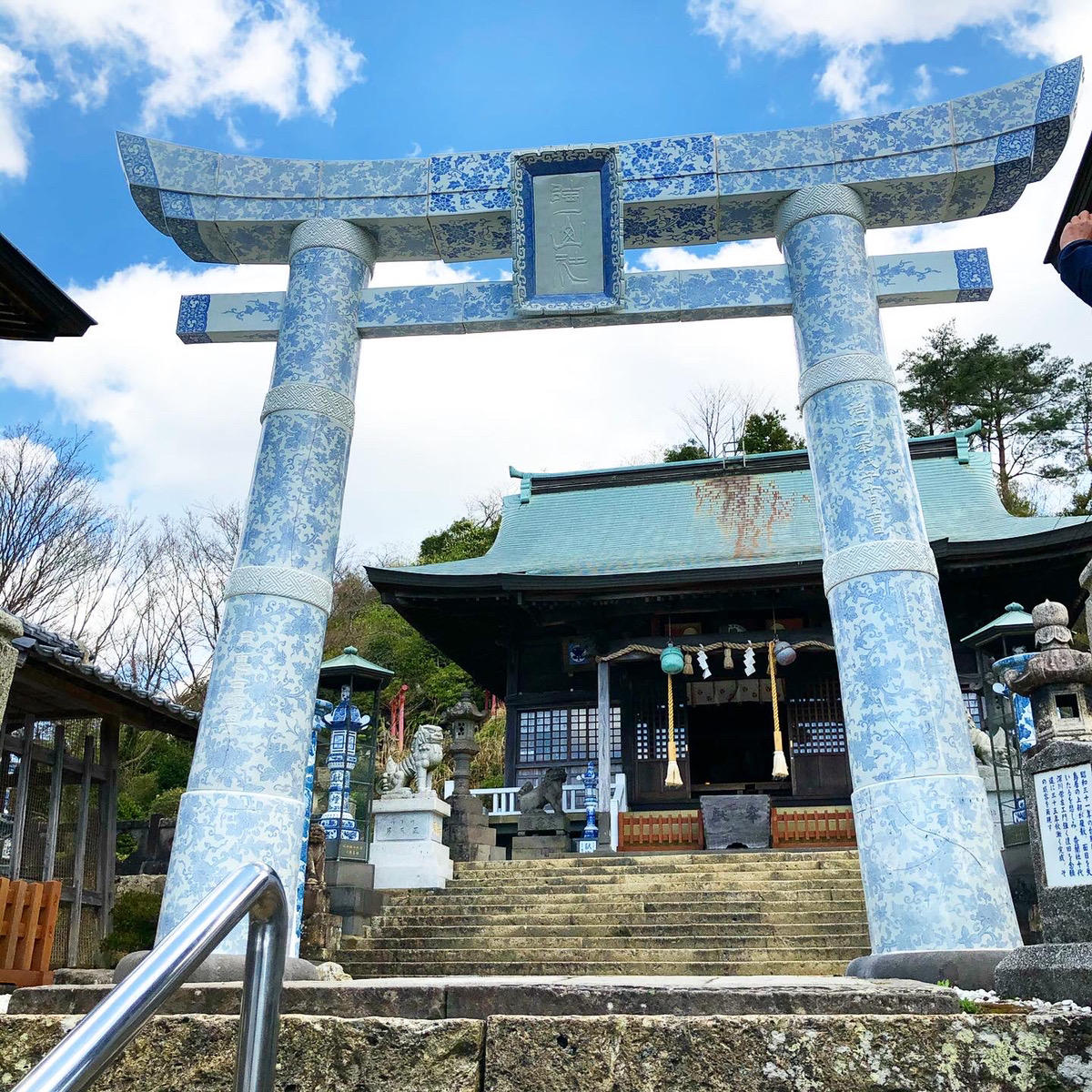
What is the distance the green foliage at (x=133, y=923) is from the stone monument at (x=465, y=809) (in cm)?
336

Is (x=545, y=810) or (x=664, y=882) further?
(x=545, y=810)

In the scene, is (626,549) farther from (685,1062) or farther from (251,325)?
(685,1062)

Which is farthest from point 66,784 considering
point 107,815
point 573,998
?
point 573,998

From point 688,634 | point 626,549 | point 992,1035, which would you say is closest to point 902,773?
point 992,1035

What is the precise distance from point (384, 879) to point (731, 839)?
4008mm

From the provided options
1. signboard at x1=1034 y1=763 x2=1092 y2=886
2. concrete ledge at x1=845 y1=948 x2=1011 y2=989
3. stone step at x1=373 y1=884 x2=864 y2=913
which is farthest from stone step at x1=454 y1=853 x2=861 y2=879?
signboard at x1=1034 y1=763 x2=1092 y2=886

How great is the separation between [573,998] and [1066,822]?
6.79 feet

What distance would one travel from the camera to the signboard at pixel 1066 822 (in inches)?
136

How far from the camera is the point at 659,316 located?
6.88m

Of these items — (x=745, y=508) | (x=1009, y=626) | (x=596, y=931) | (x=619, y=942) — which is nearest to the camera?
(x=619, y=942)

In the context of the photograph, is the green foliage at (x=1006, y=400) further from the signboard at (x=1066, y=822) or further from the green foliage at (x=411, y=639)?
the signboard at (x=1066, y=822)

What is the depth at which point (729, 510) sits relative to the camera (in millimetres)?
17922

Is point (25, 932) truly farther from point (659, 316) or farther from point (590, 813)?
point (590, 813)

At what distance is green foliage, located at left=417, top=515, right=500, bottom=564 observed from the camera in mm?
29422
